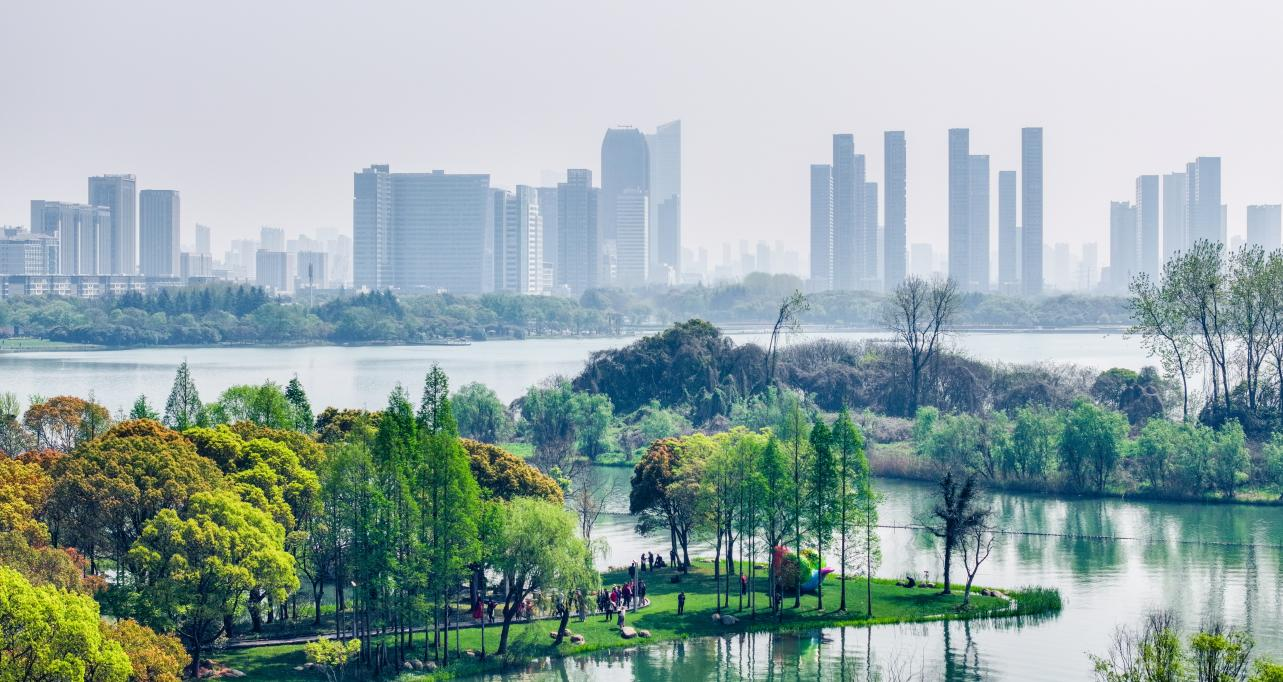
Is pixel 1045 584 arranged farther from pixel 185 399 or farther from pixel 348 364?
pixel 348 364

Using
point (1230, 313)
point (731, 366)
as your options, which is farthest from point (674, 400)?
point (1230, 313)

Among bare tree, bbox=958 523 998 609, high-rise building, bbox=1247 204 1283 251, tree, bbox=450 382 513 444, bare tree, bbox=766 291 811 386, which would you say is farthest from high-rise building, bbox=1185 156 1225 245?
bare tree, bbox=958 523 998 609

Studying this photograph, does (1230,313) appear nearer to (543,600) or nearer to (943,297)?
(943,297)

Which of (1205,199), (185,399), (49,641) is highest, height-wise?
(1205,199)

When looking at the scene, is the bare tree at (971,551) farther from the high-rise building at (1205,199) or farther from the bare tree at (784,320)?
the high-rise building at (1205,199)

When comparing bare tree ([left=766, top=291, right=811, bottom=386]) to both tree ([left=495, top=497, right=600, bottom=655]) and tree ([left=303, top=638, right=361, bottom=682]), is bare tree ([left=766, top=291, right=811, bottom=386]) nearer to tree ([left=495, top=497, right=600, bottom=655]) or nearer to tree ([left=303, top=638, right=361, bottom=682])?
tree ([left=495, top=497, right=600, bottom=655])

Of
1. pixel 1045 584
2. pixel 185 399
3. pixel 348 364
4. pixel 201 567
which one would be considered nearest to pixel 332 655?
pixel 201 567
